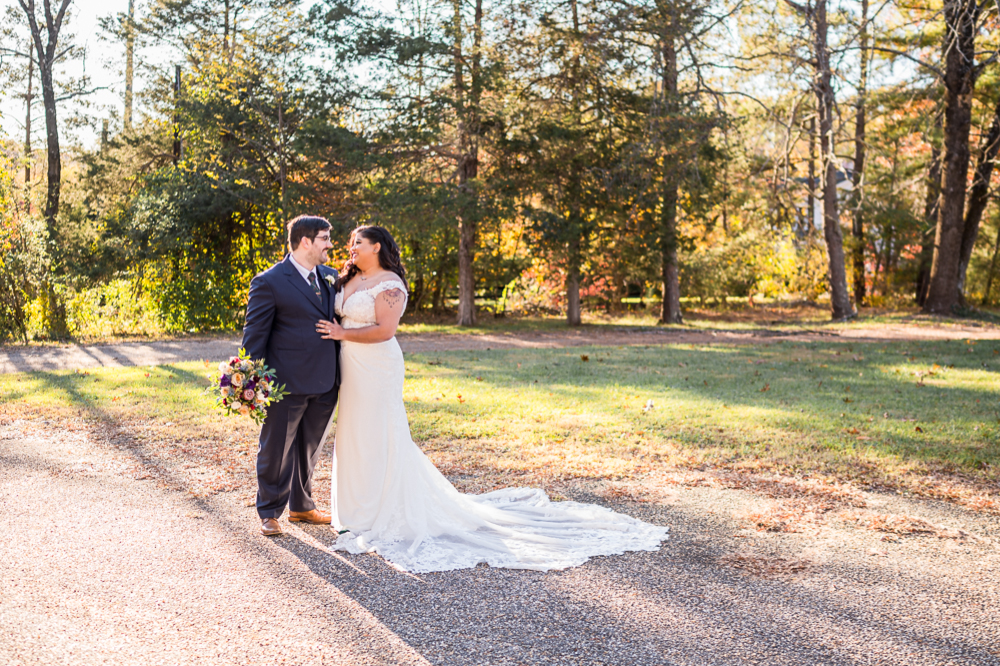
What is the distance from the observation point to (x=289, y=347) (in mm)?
4992

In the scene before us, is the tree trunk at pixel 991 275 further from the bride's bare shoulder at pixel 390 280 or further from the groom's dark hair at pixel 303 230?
the groom's dark hair at pixel 303 230

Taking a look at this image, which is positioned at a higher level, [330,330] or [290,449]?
[330,330]

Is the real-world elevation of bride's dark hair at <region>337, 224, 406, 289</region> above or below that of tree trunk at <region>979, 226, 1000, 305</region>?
below

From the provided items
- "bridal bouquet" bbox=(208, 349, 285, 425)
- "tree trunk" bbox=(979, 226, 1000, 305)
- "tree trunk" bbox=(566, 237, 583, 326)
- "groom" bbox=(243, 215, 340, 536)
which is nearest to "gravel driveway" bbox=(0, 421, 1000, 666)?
"groom" bbox=(243, 215, 340, 536)

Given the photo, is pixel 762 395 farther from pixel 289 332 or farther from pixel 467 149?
pixel 467 149

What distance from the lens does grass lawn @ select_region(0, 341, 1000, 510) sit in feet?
21.4

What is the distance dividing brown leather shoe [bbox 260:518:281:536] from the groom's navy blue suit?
36 mm

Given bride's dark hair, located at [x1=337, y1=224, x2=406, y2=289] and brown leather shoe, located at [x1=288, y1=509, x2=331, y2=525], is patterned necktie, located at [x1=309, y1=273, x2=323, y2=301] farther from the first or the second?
brown leather shoe, located at [x1=288, y1=509, x2=331, y2=525]

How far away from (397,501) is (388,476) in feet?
0.54

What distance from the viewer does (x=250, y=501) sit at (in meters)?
5.62

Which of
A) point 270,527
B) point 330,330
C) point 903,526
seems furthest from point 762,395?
point 270,527

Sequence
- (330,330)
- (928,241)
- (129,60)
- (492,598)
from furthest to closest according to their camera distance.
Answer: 1. (129,60)
2. (928,241)
3. (330,330)
4. (492,598)

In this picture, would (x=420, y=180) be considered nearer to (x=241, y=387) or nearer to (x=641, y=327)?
(x=641, y=327)

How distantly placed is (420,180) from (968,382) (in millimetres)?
11974
